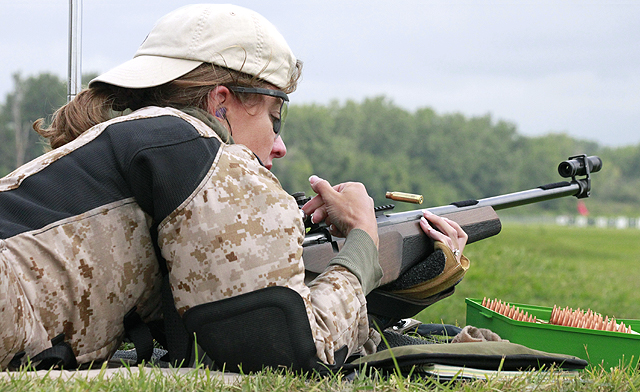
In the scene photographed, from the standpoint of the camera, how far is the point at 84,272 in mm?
2049

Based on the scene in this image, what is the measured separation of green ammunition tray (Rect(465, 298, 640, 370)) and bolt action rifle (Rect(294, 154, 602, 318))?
39cm

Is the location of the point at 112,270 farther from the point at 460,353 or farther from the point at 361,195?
the point at 460,353

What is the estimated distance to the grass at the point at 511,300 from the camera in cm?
196

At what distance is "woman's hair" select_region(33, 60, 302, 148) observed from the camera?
249cm

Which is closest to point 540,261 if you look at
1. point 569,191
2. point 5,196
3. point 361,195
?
point 569,191

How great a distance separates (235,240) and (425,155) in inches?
3088

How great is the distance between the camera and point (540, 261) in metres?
14.8

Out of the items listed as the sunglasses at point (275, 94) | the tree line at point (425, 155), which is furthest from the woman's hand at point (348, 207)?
the tree line at point (425, 155)

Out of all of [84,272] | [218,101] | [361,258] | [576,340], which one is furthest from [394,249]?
[84,272]

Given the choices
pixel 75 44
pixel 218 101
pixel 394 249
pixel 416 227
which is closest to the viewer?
pixel 218 101

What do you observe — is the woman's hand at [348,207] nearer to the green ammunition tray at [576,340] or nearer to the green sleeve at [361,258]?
the green sleeve at [361,258]

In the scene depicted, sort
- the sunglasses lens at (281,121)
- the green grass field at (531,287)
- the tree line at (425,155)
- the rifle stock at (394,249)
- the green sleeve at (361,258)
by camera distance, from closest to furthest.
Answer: the green sleeve at (361,258), the sunglasses lens at (281,121), the rifle stock at (394,249), the green grass field at (531,287), the tree line at (425,155)

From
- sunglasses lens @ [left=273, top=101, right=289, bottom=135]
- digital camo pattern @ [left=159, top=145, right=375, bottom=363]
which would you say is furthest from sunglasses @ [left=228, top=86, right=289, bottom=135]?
digital camo pattern @ [left=159, top=145, right=375, bottom=363]

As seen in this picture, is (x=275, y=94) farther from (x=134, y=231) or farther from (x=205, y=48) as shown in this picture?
(x=134, y=231)
